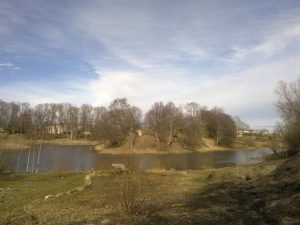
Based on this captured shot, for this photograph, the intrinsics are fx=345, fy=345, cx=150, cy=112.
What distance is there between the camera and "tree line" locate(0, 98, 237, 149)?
84062 millimetres

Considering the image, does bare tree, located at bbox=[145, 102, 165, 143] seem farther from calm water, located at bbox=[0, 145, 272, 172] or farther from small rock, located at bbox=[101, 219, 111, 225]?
small rock, located at bbox=[101, 219, 111, 225]

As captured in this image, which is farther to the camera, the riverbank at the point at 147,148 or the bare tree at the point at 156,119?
the bare tree at the point at 156,119

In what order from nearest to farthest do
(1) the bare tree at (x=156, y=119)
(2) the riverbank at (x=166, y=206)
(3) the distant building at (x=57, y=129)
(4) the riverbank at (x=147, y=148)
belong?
(2) the riverbank at (x=166, y=206), (4) the riverbank at (x=147, y=148), (1) the bare tree at (x=156, y=119), (3) the distant building at (x=57, y=129)

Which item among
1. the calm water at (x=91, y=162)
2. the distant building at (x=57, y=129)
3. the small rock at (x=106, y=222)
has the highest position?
the distant building at (x=57, y=129)

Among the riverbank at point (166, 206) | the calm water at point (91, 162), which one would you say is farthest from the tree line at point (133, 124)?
the riverbank at point (166, 206)

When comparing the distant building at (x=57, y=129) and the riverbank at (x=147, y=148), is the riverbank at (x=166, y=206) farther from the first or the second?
the distant building at (x=57, y=129)

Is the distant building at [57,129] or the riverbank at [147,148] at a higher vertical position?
the distant building at [57,129]

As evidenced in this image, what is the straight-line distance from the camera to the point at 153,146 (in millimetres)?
80000

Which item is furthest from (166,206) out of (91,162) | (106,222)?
(91,162)

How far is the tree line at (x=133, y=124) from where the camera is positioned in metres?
84.1

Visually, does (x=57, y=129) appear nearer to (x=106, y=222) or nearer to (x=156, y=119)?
(x=156, y=119)

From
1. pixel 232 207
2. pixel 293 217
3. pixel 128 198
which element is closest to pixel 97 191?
pixel 128 198

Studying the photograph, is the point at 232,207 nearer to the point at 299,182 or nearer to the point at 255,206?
the point at 255,206

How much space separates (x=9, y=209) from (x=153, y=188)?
270 inches
